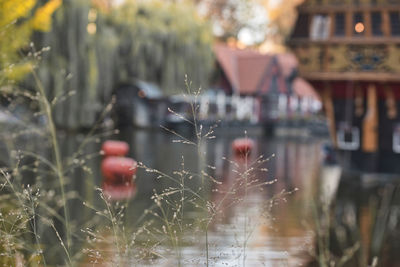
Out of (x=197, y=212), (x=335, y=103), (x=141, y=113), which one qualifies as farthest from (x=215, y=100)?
(x=197, y=212)

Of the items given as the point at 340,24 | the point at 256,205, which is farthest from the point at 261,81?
the point at 256,205

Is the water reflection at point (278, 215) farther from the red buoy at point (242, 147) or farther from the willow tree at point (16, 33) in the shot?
the willow tree at point (16, 33)

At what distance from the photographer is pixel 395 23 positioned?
17844 mm

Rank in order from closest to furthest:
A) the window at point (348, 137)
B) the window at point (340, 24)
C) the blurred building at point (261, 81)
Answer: the window at point (340, 24), the window at point (348, 137), the blurred building at point (261, 81)

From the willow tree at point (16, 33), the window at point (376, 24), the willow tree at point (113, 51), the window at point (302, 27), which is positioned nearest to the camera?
the willow tree at point (16, 33)

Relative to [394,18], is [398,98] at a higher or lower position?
lower

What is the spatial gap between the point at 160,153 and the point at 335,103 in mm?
8204

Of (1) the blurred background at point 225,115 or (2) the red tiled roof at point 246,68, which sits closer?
(1) the blurred background at point 225,115

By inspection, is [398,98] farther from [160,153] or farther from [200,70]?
[200,70]

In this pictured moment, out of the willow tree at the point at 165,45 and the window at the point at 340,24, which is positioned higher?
the window at the point at 340,24

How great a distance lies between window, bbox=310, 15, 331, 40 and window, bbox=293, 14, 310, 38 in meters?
0.15

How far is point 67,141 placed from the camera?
2850cm

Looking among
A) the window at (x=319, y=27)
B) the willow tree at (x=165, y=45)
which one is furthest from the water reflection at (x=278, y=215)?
the willow tree at (x=165, y=45)

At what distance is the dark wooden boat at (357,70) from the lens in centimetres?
1781
